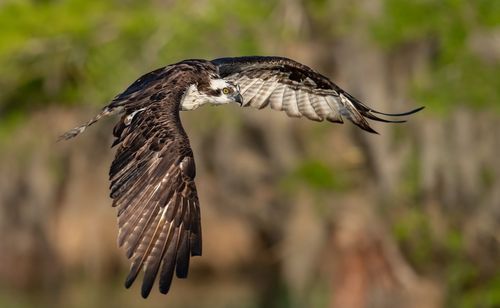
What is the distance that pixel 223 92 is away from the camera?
10.6 m

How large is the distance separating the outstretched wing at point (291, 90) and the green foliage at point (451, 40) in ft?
20.3

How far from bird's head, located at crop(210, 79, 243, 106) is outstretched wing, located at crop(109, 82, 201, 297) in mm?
785

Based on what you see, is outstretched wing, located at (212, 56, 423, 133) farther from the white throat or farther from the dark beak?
the white throat

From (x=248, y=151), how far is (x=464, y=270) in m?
6.03

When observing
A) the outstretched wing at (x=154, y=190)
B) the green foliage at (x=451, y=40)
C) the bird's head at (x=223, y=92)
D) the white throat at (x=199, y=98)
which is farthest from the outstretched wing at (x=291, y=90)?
the green foliage at (x=451, y=40)

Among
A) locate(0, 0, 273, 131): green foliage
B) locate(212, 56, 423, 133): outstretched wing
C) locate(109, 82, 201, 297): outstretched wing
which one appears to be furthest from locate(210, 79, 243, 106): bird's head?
locate(0, 0, 273, 131): green foliage

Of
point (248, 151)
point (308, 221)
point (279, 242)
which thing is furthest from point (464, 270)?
point (279, 242)

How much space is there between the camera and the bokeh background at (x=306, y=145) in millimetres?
18328

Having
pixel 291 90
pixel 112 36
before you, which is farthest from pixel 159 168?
pixel 112 36

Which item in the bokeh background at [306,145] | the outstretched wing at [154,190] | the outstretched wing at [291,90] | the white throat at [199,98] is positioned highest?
the bokeh background at [306,145]

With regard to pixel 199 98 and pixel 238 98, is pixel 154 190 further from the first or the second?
pixel 238 98

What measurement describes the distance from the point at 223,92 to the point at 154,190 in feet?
5.02

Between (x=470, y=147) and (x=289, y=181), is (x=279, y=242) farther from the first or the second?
(x=470, y=147)

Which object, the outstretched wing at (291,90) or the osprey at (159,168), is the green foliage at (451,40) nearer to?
the outstretched wing at (291,90)
